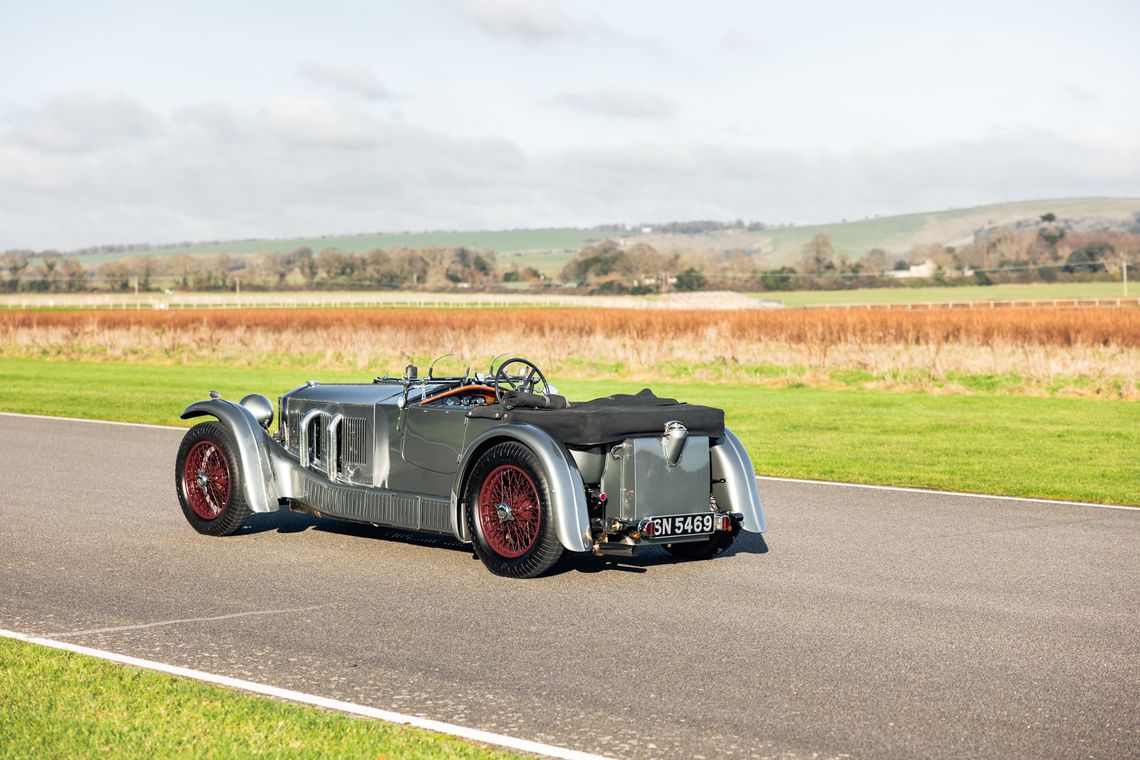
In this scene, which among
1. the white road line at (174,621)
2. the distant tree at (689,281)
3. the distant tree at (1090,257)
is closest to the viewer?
the white road line at (174,621)

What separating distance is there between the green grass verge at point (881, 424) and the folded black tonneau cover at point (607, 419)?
205 inches

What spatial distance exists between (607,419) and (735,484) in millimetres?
1126

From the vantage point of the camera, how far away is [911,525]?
10.3m

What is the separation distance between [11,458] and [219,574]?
24.4 feet

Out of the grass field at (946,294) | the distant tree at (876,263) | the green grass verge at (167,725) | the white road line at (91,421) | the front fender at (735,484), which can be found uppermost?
the distant tree at (876,263)

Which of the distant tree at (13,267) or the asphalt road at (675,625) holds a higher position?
the distant tree at (13,267)

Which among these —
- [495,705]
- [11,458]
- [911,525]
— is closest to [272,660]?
[495,705]

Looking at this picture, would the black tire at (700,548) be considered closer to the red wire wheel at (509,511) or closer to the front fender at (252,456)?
the red wire wheel at (509,511)

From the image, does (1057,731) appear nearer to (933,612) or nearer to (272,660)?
(933,612)

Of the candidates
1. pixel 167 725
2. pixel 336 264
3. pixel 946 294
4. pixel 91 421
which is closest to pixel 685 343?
pixel 91 421

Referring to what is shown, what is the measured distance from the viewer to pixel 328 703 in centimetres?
542

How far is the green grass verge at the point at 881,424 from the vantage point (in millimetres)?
13742

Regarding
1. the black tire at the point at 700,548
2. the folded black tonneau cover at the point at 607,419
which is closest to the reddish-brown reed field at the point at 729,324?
the black tire at the point at 700,548

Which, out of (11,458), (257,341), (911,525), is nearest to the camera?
(911,525)
